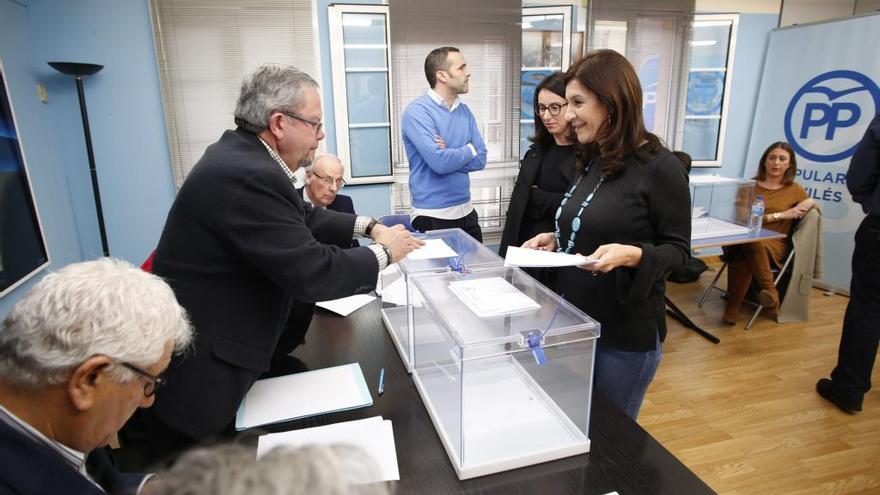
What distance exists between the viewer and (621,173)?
57.1 inches

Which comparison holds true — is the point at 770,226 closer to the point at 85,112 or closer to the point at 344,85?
the point at 344,85

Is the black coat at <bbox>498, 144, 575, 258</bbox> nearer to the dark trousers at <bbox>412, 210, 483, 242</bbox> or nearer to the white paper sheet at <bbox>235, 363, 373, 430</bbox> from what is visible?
the dark trousers at <bbox>412, 210, 483, 242</bbox>

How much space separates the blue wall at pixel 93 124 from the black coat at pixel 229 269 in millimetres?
2610

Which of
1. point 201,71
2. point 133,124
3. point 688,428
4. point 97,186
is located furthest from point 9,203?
point 688,428

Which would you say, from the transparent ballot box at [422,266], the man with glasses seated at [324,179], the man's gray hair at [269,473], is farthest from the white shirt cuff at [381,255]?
the man with glasses seated at [324,179]

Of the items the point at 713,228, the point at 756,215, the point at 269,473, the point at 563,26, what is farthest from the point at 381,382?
the point at 563,26

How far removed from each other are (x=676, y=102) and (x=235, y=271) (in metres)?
4.69

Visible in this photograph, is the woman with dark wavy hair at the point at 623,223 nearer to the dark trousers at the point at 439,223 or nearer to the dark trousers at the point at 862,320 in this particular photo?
the dark trousers at the point at 439,223

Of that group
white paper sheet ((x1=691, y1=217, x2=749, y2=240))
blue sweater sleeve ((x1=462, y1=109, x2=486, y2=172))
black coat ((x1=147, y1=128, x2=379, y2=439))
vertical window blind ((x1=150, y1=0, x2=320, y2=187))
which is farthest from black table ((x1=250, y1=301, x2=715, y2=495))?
vertical window blind ((x1=150, y1=0, x2=320, y2=187))

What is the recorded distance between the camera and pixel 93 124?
3.50 metres

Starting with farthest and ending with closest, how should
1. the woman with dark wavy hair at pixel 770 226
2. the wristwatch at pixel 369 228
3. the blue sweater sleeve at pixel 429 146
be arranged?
the woman with dark wavy hair at pixel 770 226 < the blue sweater sleeve at pixel 429 146 < the wristwatch at pixel 369 228

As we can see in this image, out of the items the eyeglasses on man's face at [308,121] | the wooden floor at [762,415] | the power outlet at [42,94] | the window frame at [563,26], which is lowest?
the wooden floor at [762,415]

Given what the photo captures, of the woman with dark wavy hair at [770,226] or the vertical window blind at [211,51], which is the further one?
the woman with dark wavy hair at [770,226]

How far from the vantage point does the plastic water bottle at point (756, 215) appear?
3.62 meters
